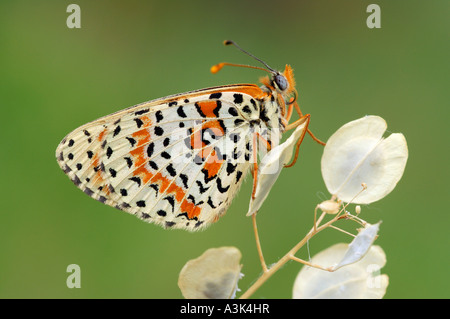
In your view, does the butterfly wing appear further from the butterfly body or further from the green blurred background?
the green blurred background

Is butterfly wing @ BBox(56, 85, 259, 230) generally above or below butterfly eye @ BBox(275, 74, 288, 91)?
below

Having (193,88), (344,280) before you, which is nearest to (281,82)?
(344,280)

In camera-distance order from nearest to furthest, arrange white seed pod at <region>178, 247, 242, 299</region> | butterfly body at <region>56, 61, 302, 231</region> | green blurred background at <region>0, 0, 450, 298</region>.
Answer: white seed pod at <region>178, 247, 242, 299</region>
butterfly body at <region>56, 61, 302, 231</region>
green blurred background at <region>0, 0, 450, 298</region>

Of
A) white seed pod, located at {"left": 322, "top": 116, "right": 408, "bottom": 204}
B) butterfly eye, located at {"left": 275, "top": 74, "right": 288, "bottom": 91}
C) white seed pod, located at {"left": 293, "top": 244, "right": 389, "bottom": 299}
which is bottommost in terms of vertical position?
white seed pod, located at {"left": 293, "top": 244, "right": 389, "bottom": 299}

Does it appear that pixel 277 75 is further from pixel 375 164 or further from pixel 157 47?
pixel 157 47

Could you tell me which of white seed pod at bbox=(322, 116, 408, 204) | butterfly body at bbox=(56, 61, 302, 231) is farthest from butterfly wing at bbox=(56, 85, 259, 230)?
white seed pod at bbox=(322, 116, 408, 204)

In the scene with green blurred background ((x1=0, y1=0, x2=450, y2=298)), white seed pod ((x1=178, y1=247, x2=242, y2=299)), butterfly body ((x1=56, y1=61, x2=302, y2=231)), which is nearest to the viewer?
white seed pod ((x1=178, y1=247, x2=242, y2=299))
